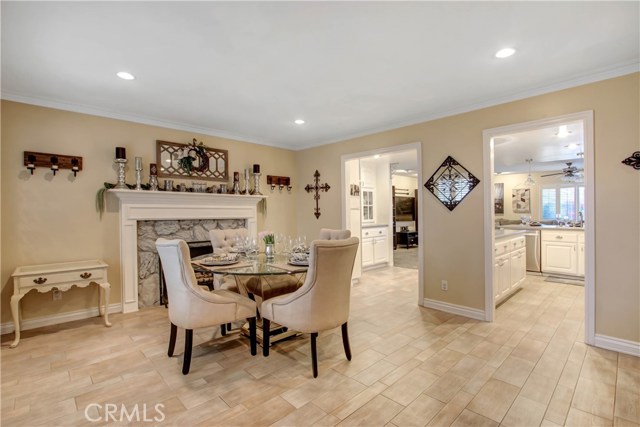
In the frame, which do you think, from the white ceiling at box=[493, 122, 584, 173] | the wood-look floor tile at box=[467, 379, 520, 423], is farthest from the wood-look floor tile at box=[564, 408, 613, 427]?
the white ceiling at box=[493, 122, 584, 173]

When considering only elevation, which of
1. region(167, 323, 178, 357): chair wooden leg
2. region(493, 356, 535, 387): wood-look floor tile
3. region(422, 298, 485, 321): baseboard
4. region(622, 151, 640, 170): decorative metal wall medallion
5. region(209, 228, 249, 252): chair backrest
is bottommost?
region(493, 356, 535, 387): wood-look floor tile

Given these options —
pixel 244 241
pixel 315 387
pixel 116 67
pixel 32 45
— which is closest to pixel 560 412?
pixel 315 387

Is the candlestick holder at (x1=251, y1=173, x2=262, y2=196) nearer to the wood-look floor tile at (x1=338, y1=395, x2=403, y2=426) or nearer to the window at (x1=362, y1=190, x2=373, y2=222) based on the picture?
the window at (x1=362, y1=190, x2=373, y2=222)

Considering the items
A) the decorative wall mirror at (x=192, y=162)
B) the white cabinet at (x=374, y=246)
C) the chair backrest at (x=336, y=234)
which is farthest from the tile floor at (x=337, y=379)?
the white cabinet at (x=374, y=246)

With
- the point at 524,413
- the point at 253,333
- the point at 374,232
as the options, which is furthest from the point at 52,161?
the point at 374,232

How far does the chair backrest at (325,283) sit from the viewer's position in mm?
2285

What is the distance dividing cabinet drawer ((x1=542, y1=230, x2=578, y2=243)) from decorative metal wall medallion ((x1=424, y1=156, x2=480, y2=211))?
3.29 m

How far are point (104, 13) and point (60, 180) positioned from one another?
8.02 feet

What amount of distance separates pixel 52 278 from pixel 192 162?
7.11 feet

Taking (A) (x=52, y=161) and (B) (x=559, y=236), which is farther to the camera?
(B) (x=559, y=236)

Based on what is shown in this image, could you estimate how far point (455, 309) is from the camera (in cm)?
374

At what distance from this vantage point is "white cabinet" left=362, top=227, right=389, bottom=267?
6.30 m

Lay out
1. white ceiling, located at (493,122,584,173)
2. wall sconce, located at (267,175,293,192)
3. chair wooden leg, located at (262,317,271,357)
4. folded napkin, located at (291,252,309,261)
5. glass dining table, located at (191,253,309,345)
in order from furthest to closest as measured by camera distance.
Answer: wall sconce, located at (267,175,293,192) → white ceiling, located at (493,122,584,173) → folded napkin, located at (291,252,309,261) → chair wooden leg, located at (262,317,271,357) → glass dining table, located at (191,253,309,345)

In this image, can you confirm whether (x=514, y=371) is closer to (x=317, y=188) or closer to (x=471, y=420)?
(x=471, y=420)
